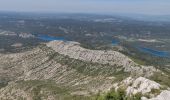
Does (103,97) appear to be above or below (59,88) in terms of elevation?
above

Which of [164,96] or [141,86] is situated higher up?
[164,96]

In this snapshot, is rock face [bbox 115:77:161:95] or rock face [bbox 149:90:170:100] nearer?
rock face [bbox 149:90:170:100]

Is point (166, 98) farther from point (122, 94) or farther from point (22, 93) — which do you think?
point (22, 93)

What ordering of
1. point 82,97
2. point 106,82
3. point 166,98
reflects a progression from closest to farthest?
point 166,98 < point 82,97 < point 106,82

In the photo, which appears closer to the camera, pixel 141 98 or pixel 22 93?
pixel 141 98

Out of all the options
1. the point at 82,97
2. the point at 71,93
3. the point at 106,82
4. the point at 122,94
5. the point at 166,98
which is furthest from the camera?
the point at 106,82

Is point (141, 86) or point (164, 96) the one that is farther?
point (141, 86)

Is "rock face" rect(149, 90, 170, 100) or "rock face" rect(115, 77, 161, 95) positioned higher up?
"rock face" rect(149, 90, 170, 100)

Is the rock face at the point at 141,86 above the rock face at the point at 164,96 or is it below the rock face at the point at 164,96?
below

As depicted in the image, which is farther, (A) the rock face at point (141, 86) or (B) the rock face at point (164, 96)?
(A) the rock face at point (141, 86)

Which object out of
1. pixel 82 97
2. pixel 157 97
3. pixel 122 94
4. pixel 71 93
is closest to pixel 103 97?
pixel 122 94
